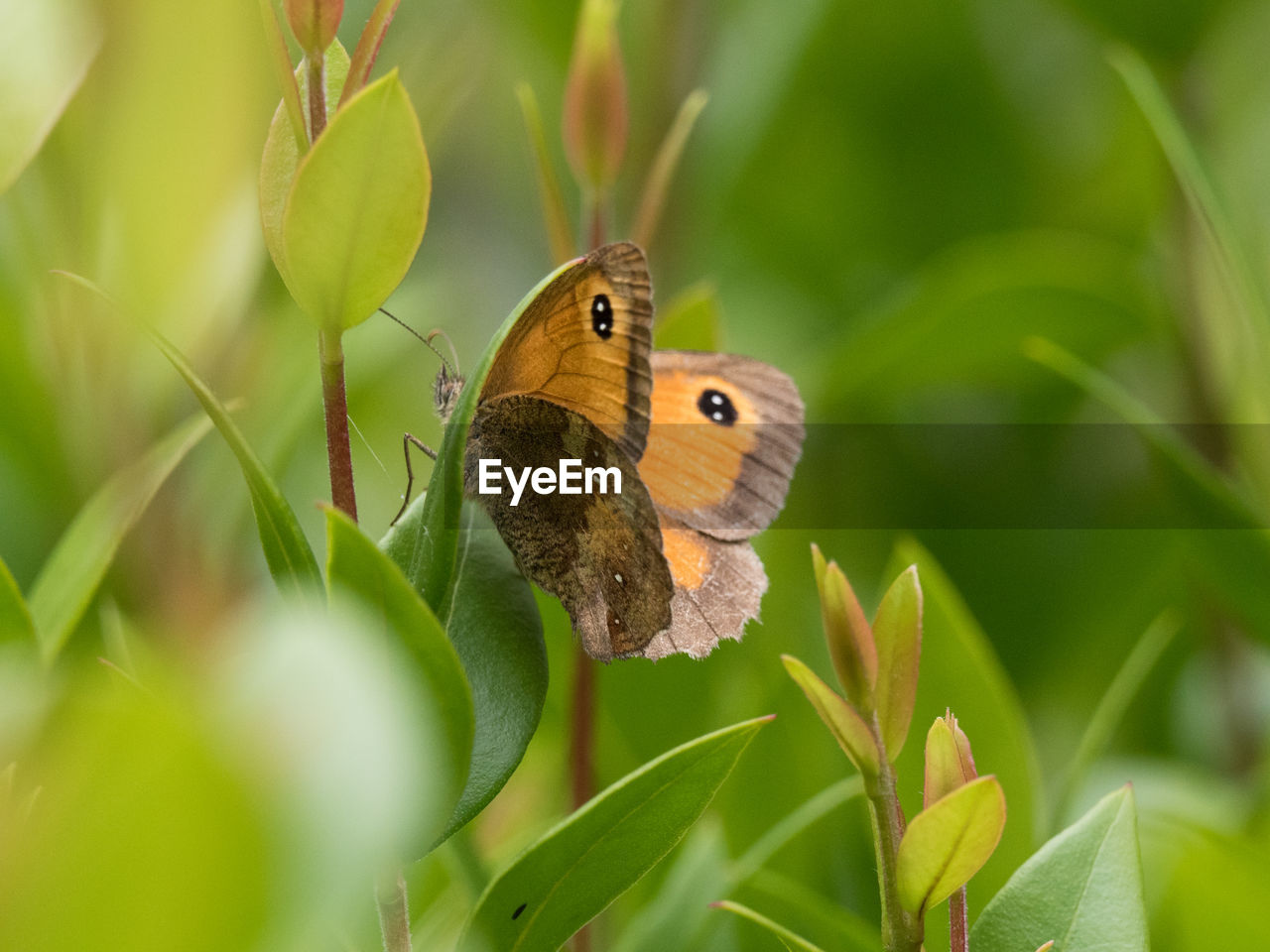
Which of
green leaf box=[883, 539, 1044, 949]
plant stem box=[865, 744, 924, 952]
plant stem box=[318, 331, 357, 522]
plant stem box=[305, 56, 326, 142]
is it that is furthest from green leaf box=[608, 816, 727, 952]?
plant stem box=[305, 56, 326, 142]

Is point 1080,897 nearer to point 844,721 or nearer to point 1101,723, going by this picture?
point 844,721

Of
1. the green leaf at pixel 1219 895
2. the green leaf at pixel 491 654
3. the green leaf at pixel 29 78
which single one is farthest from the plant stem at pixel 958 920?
the green leaf at pixel 29 78

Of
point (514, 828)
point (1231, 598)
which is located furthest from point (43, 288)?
point (1231, 598)

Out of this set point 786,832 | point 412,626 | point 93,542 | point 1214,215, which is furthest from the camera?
point 1214,215

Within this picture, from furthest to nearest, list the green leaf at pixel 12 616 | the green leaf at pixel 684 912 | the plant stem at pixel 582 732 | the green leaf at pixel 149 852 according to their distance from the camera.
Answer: the plant stem at pixel 582 732
the green leaf at pixel 684 912
the green leaf at pixel 12 616
the green leaf at pixel 149 852

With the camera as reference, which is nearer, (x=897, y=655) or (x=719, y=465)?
(x=897, y=655)

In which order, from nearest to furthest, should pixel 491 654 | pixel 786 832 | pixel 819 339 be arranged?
1. pixel 491 654
2. pixel 786 832
3. pixel 819 339

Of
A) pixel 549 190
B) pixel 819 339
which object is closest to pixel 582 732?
pixel 549 190

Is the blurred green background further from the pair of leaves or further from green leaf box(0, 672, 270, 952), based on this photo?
the pair of leaves

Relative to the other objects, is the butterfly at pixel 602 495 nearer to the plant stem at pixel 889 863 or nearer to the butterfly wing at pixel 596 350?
the butterfly wing at pixel 596 350
